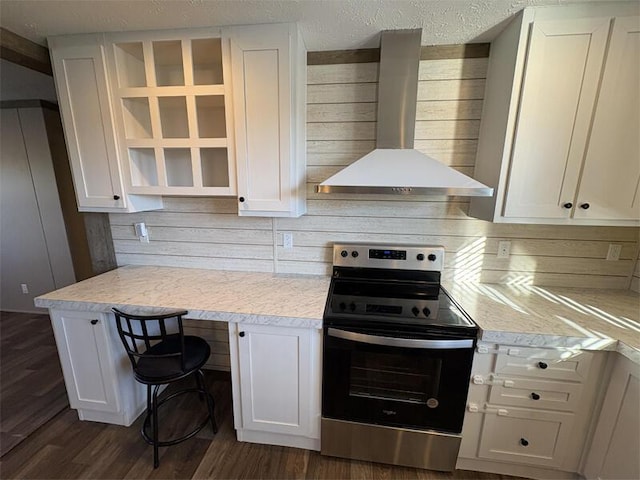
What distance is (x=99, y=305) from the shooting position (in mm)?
1462

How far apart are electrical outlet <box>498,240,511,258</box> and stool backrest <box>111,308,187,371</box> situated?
197 cm

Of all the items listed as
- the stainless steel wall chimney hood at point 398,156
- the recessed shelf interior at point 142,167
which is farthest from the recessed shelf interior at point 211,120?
the stainless steel wall chimney hood at point 398,156

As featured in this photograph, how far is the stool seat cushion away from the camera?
1401 millimetres

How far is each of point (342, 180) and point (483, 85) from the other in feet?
3.66

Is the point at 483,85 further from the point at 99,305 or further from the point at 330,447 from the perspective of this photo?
the point at 99,305

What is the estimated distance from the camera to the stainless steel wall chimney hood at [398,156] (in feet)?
4.38

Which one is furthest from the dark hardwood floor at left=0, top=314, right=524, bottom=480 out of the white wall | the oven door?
the white wall

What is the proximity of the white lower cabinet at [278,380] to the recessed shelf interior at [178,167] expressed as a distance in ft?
3.68

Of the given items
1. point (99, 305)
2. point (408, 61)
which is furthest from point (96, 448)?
point (408, 61)

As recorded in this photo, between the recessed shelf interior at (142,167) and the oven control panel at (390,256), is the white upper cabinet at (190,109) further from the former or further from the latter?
the oven control panel at (390,256)

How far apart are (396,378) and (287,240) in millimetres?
1114

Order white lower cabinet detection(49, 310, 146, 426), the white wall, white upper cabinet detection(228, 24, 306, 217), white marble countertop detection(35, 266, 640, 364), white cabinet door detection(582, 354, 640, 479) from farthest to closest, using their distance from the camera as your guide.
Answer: the white wall → white lower cabinet detection(49, 310, 146, 426) → white upper cabinet detection(228, 24, 306, 217) → white marble countertop detection(35, 266, 640, 364) → white cabinet door detection(582, 354, 640, 479)

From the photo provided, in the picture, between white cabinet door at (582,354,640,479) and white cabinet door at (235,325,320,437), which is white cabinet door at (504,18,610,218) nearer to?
white cabinet door at (582,354,640,479)

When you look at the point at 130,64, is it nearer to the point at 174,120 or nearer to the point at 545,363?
the point at 174,120
